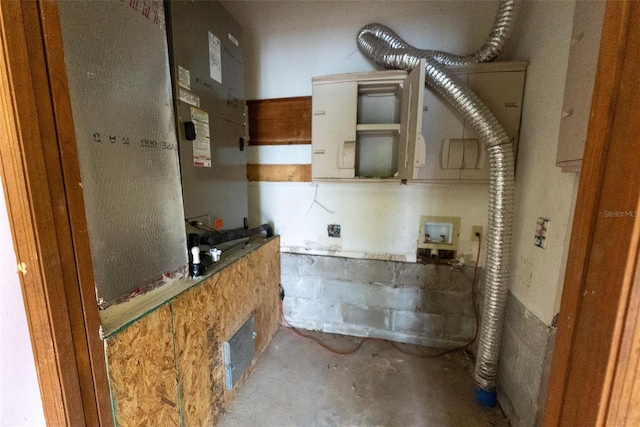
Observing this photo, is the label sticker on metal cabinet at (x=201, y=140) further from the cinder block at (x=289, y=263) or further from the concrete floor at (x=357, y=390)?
the concrete floor at (x=357, y=390)

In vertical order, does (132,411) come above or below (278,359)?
above

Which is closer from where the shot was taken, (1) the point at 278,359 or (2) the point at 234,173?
(2) the point at 234,173

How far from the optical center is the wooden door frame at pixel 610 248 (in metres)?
0.36

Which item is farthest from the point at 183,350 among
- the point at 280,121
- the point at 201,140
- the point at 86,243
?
the point at 280,121

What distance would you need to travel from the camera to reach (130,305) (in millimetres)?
930

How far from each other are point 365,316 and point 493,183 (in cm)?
131

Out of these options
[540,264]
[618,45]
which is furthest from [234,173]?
[540,264]

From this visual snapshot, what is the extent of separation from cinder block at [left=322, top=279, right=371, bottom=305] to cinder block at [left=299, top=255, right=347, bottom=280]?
50mm

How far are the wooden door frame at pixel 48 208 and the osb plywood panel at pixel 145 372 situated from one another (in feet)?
0.32

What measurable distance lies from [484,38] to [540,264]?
1415 millimetres

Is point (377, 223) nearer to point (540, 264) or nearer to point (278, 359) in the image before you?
point (540, 264)

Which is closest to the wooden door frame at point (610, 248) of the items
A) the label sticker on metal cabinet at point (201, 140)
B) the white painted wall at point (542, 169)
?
the white painted wall at point (542, 169)

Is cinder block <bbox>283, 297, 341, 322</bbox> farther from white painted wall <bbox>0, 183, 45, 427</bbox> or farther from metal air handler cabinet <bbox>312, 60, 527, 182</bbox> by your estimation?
white painted wall <bbox>0, 183, 45, 427</bbox>

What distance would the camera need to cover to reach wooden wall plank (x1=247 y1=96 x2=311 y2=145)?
6.45 ft
